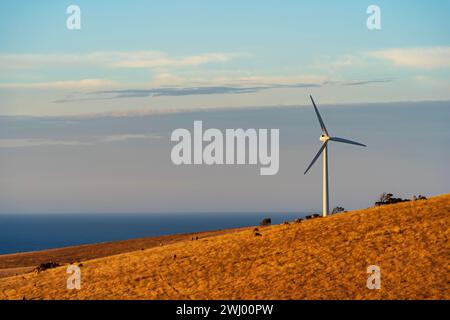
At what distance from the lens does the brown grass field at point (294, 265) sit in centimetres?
4978

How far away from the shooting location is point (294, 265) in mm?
54906

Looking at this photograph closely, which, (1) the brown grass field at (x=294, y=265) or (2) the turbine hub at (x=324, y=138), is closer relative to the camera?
(1) the brown grass field at (x=294, y=265)

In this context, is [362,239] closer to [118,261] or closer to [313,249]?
[313,249]

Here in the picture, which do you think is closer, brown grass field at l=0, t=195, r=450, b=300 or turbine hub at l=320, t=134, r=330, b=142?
brown grass field at l=0, t=195, r=450, b=300

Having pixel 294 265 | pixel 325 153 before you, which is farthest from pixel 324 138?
pixel 294 265

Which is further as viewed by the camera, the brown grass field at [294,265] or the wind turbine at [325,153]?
the wind turbine at [325,153]

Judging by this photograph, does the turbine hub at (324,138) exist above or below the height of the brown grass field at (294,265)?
above

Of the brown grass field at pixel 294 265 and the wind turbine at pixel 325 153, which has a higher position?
the wind turbine at pixel 325 153

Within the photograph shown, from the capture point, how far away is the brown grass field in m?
49.8
